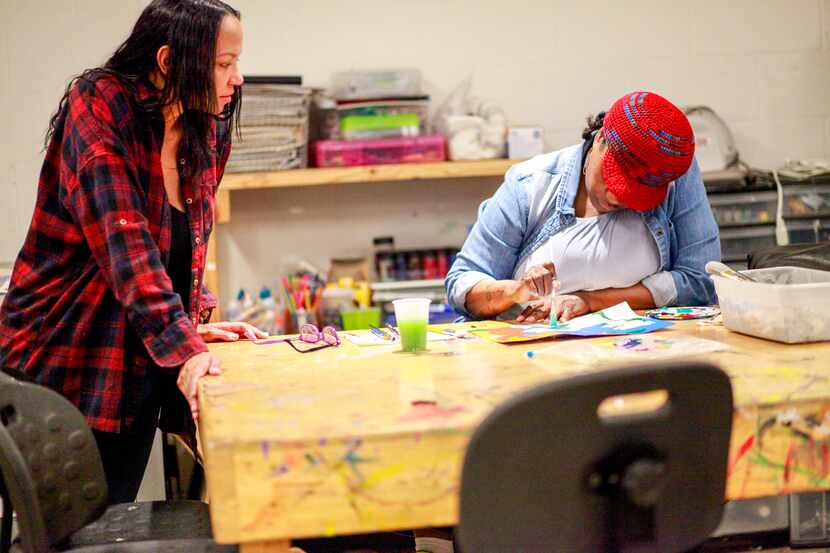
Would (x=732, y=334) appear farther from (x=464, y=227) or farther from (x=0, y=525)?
(x=464, y=227)

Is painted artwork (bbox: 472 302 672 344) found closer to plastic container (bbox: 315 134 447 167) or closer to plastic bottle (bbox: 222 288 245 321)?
plastic container (bbox: 315 134 447 167)

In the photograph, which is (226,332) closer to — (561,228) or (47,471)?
(47,471)

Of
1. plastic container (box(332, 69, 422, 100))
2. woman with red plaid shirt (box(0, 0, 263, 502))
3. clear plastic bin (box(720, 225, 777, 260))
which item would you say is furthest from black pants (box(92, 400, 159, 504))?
clear plastic bin (box(720, 225, 777, 260))

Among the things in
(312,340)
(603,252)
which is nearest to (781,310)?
(603,252)

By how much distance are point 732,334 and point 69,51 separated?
2739mm

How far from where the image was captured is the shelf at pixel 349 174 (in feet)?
10.9

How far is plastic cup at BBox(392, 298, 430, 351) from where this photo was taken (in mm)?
1705

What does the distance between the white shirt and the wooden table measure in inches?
A: 25.8

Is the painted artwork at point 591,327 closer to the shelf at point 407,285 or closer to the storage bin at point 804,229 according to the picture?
the shelf at point 407,285

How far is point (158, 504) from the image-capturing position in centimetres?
172

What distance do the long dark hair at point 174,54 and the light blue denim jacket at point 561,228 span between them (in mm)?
805

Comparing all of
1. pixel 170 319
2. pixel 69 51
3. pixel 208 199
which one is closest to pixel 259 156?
pixel 69 51

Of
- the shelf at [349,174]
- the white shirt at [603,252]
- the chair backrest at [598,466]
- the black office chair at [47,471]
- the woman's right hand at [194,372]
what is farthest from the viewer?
the shelf at [349,174]

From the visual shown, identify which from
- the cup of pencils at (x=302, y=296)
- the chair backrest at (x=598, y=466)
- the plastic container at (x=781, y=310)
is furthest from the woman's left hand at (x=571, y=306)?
the cup of pencils at (x=302, y=296)
